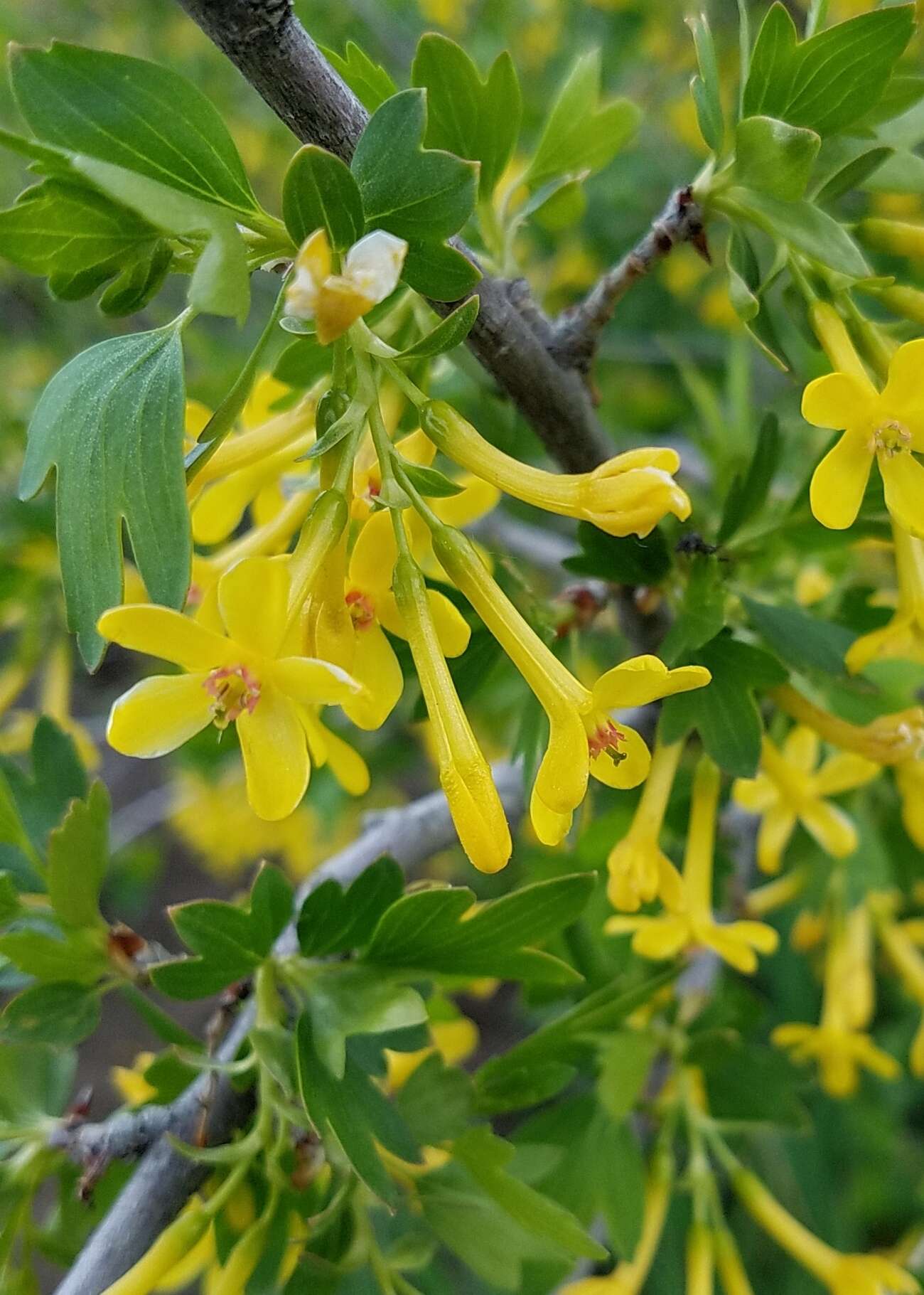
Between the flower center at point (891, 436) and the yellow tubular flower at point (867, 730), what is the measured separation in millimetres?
178

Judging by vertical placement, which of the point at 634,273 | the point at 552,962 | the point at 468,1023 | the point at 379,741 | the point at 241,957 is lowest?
the point at 379,741

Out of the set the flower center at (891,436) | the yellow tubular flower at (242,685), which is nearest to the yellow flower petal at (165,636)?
the yellow tubular flower at (242,685)

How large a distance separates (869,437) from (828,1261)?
29.3 inches

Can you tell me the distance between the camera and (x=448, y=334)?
0.45m

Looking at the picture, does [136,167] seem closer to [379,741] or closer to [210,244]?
[210,244]

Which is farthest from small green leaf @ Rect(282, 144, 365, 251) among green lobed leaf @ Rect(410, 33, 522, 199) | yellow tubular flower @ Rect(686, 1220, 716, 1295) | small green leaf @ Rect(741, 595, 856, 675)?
yellow tubular flower @ Rect(686, 1220, 716, 1295)

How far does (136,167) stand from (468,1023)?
77 centimetres

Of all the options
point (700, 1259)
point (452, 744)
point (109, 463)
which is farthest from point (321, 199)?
point (700, 1259)

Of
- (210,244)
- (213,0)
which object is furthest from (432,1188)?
(213,0)

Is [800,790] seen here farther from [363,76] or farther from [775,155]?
[363,76]

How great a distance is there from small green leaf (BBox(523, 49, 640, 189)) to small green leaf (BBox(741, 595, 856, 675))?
339mm

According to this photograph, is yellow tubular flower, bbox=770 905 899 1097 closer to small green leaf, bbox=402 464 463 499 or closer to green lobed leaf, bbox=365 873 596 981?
green lobed leaf, bbox=365 873 596 981

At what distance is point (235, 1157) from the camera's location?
583 millimetres

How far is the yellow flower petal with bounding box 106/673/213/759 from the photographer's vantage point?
44 cm
